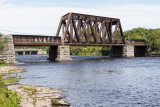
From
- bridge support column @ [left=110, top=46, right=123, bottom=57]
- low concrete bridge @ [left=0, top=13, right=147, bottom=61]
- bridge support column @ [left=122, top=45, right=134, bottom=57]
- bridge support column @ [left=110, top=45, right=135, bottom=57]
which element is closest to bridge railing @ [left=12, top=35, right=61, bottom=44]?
low concrete bridge @ [left=0, top=13, right=147, bottom=61]

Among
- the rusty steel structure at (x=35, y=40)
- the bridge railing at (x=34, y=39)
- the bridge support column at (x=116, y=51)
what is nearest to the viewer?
the rusty steel structure at (x=35, y=40)

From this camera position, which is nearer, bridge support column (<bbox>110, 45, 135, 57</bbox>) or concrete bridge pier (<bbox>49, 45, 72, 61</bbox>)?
concrete bridge pier (<bbox>49, 45, 72, 61</bbox>)

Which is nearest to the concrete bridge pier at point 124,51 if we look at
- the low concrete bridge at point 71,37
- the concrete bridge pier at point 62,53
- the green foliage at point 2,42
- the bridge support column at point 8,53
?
the low concrete bridge at point 71,37

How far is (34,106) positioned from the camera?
47.5ft

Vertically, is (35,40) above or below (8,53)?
above

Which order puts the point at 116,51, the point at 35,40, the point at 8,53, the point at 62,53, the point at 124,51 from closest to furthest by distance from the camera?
the point at 8,53, the point at 35,40, the point at 62,53, the point at 124,51, the point at 116,51

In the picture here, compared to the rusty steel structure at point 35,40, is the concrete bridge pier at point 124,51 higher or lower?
lower

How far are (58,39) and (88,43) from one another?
13.1 m

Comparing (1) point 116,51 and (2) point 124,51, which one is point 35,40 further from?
(1) point 116,51

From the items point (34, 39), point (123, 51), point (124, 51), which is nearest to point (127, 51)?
point (124, 51)

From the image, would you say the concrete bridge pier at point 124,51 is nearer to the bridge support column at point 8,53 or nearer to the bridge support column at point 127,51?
the bridge support column at point 127,51

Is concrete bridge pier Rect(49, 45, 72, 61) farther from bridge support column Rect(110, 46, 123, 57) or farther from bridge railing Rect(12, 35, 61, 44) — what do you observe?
bridge support column Rect(110, 46, 123, 57)

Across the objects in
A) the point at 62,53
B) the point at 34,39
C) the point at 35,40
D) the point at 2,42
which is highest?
the point at 34,39

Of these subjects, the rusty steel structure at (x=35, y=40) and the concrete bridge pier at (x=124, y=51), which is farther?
the concrete bridge pier at (x=124, y=51)
